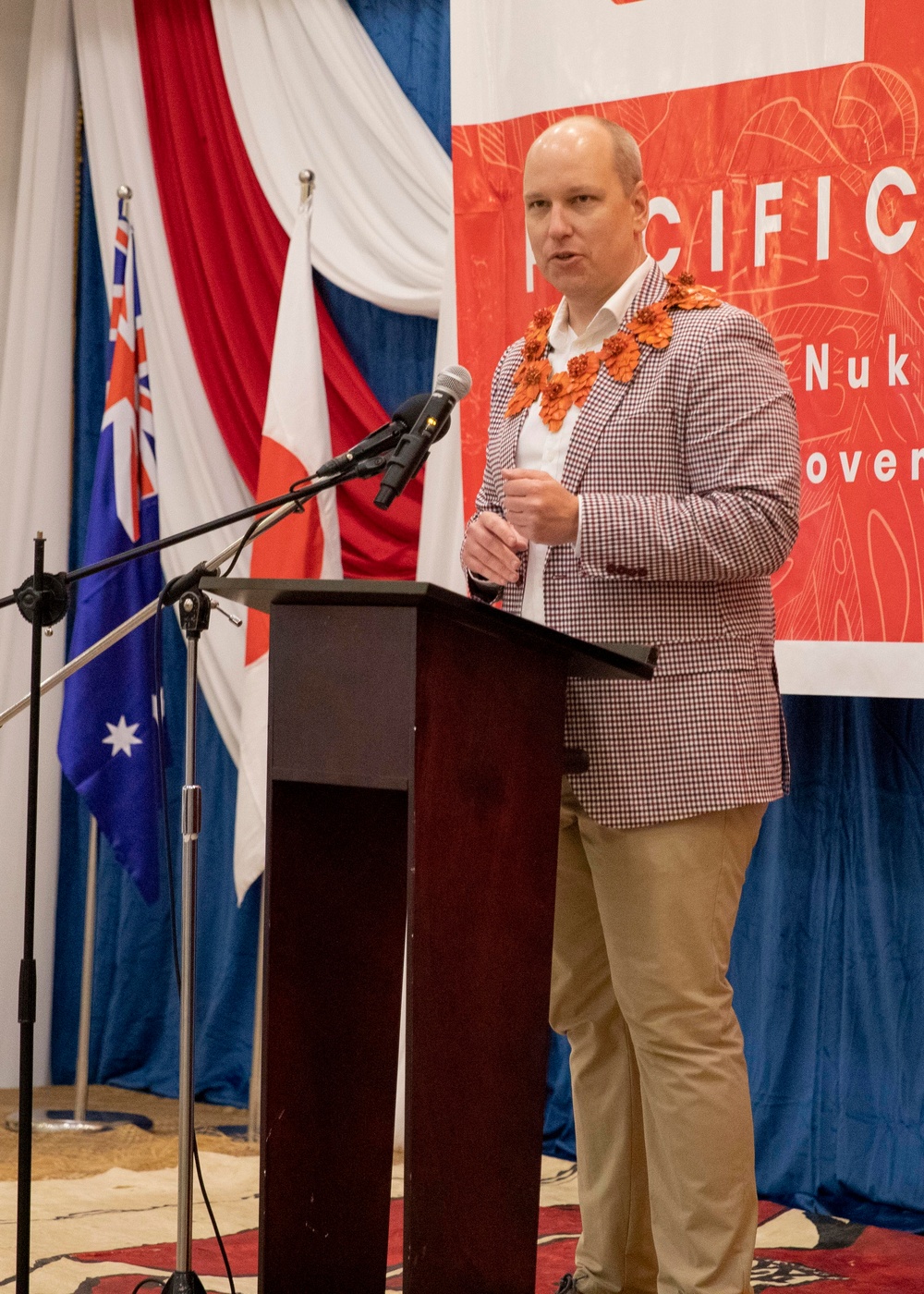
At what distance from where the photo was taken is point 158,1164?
11.0ft

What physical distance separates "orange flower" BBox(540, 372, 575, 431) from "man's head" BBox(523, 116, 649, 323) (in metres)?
0.14

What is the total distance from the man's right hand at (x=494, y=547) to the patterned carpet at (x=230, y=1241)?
1.23m

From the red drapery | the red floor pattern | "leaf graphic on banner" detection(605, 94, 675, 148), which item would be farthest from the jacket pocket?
the red drapery

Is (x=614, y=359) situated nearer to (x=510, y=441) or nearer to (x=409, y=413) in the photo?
(x=510, y=441)

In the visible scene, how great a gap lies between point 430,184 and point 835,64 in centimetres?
110

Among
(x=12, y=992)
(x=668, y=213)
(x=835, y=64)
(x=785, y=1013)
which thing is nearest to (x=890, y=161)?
(x=835, y=64)

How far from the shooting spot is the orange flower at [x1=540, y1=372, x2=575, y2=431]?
7.05 ft

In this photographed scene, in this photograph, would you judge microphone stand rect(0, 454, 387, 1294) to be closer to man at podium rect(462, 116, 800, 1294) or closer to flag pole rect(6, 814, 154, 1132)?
man at podium rect(462, 116, 800, 1294)

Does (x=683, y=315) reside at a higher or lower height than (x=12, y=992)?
higher

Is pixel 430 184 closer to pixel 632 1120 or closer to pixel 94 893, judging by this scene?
pixel 94 893

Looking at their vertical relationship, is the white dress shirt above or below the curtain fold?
above

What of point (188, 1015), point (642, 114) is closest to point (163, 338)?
point (642, 114)

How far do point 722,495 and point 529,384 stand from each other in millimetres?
415

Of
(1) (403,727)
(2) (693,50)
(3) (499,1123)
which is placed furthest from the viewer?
(2) (693,50)
